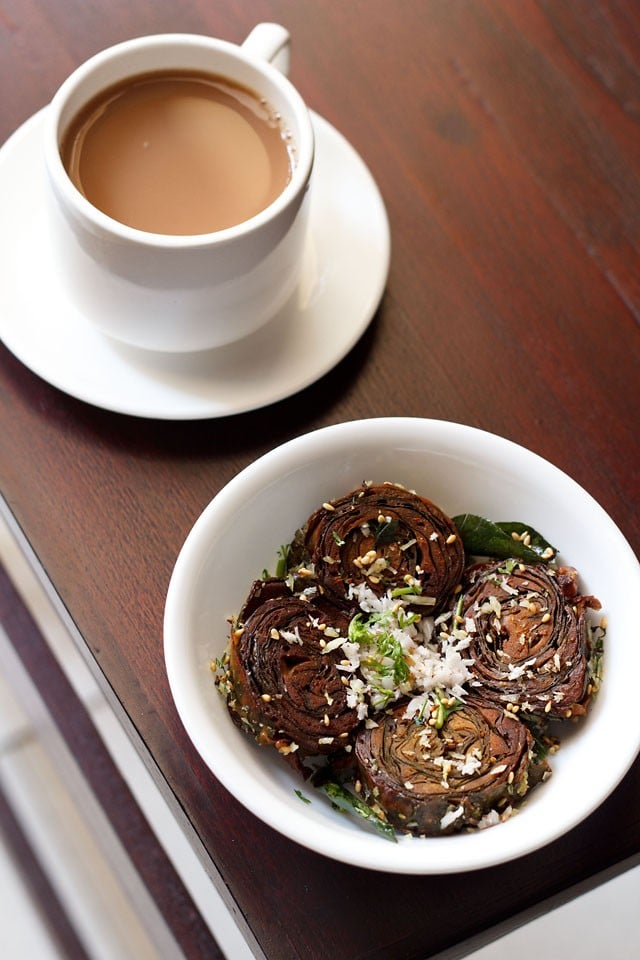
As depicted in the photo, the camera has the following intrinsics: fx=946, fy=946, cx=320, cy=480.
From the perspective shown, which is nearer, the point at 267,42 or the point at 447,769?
the point at 447,769

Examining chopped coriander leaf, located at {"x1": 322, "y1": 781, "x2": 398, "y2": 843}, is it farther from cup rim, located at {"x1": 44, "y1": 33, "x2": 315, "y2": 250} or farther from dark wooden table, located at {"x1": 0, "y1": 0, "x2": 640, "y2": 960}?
cup rim, located at {"x1": 44, "y1": 33, "x2": 315, "y2": 250}

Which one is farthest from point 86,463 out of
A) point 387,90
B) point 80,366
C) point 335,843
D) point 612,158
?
point 612,158

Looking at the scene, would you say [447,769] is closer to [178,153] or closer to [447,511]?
[447,511]

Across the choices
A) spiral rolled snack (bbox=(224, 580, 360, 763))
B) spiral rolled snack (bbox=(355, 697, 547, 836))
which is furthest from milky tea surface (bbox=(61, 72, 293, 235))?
spiral rolled snack (bbox=(355, 697, 547, 836))

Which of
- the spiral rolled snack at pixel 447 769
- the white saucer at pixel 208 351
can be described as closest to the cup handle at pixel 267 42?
the white saucer at pixel 208 351

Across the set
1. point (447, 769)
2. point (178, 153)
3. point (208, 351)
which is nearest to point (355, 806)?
point (447, 769)

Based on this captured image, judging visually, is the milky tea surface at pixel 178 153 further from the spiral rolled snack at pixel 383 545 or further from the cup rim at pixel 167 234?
the spiral rolled snack at pixel 383 545
